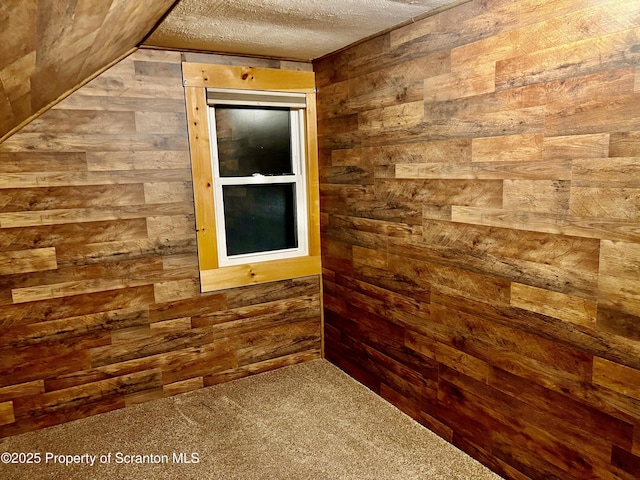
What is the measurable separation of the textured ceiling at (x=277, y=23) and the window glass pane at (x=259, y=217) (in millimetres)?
901

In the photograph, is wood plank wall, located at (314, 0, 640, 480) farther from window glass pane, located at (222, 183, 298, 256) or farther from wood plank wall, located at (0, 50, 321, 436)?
wood plank wall, located at (0, 50, 321, 436)

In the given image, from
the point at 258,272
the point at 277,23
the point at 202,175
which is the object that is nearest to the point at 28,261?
the point at 202,175

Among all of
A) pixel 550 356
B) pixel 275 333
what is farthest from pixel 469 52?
pixel 275 333

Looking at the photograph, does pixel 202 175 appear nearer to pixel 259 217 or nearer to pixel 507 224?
pixel 259 217

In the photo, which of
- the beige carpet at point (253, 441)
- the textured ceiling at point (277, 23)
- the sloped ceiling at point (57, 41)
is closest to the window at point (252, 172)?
the textured ceiling at point (277, 23)

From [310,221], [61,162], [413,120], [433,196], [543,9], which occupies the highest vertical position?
[543,9]

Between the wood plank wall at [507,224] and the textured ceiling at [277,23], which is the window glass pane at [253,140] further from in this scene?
the wood plank wall at [507,224]

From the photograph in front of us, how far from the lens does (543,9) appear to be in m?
1.68

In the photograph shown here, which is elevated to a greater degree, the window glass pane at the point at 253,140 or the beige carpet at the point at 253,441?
the window glass pane at the point at 253,140

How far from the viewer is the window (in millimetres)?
2760

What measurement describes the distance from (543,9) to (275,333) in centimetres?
242

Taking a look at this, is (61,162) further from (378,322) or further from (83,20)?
(378,322)

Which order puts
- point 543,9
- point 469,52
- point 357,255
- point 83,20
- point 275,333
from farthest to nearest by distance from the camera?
point 275,333
point 357,255
point 469,52
point 543,9
point 83,20

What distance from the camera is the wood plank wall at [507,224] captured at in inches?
61.4
